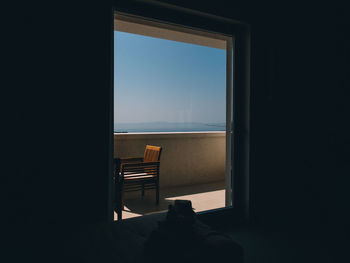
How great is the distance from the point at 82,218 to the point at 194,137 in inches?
114

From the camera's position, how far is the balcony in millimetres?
3609

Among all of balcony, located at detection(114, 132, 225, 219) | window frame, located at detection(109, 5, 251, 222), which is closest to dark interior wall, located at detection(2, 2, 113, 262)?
window frame, located at detection(109, 5, 251, 222)

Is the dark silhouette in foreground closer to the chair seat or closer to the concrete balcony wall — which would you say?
the chair seat

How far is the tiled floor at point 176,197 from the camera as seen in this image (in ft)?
10.3

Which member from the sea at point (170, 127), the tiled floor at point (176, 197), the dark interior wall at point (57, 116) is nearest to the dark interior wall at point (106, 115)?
the dark interior wall at point (57, 116)

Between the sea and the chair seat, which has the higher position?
the sea

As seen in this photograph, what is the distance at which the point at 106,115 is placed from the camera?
195 cm

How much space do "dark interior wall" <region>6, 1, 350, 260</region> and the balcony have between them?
43.4 inches

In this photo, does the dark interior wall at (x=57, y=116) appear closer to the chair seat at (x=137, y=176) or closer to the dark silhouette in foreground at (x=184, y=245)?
the dark silhouette in foreground at (x=184, y=245)

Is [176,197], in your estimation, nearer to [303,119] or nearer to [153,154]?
[153,154]

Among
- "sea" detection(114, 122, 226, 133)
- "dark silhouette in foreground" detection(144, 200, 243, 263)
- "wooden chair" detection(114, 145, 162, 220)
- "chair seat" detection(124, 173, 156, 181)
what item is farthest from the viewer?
"sea" detection(114, 122, 226, 133)

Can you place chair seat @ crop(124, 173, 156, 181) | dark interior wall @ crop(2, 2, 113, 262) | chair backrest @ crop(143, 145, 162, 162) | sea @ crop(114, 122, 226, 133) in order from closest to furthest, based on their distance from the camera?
dark interior wall @ crop(2, 2, 113, 262)
chair seat @ crop(124, 173, 156, 181)
chair backrest @ crop(143, 145, 162, 162)
sea @ crop(114, 122, 226, 133)

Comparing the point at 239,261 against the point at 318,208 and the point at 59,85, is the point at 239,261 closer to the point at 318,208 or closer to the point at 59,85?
the point at 59,85

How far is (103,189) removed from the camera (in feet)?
6.38
